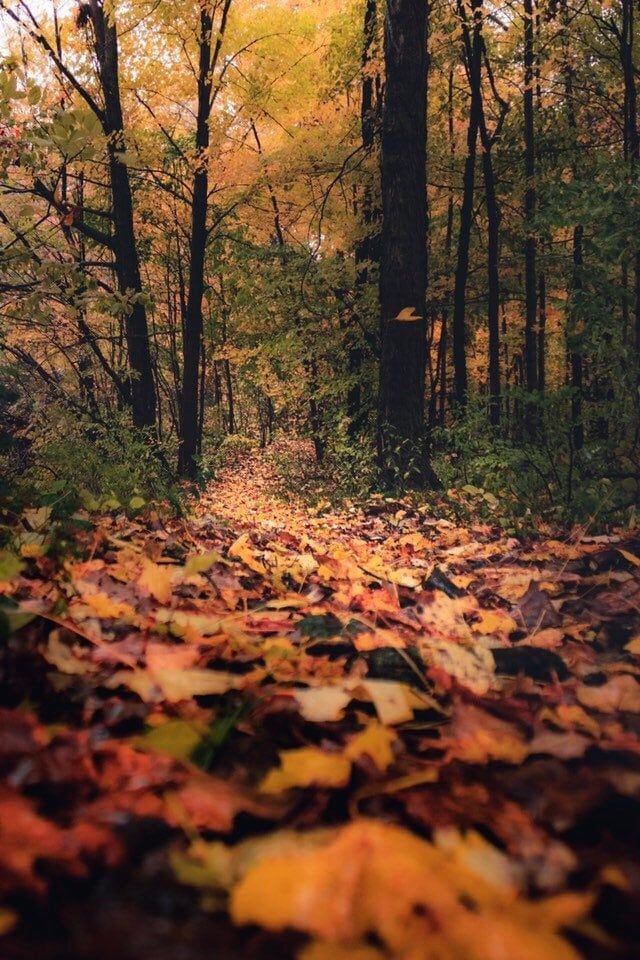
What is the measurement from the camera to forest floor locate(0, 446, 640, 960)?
1.97 ft

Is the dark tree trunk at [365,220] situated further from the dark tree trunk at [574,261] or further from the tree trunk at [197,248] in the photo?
the dark tree trunk at [574,261]

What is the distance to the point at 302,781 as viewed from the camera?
86cm

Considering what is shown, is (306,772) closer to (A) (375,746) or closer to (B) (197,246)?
(A) (375,746)

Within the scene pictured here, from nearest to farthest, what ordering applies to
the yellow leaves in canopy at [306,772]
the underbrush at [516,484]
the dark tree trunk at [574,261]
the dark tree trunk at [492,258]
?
the yellow leaves in canopy at [306,772] → the underbrush at [516,484] → the dark tree trunk at [574,261] → the dark tree trunk at [492,258]

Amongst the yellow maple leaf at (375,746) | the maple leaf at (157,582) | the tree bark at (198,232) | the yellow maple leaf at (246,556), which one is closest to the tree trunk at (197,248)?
the tree bark at (198,232)

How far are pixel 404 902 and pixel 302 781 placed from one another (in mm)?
257

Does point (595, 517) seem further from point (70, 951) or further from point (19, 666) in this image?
point (70, 951)

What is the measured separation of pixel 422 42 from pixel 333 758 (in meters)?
6.75

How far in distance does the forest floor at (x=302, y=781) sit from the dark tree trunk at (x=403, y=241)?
412 centimetres

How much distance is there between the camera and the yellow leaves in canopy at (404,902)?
59 centimetres

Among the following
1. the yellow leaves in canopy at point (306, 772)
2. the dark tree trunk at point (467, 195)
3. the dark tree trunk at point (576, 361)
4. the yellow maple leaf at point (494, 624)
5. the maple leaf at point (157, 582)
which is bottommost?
the yellow maple leaf at point (494, 624)

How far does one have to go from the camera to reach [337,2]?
11.4 meters

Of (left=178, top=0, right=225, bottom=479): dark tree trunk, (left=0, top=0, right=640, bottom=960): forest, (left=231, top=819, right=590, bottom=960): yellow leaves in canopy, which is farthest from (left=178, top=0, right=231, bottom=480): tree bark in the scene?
(left=231, top=819, right=590, bottom=960): yellow leaves in canopy

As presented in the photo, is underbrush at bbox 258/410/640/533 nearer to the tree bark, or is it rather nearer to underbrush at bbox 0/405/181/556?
underbrush at bbox 0/405/181/556
